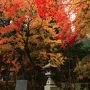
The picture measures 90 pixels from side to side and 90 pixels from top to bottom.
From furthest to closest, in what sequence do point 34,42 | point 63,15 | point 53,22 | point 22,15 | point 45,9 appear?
point 53,22
point 34,42
point 22,15
point 45,9
point 63,15

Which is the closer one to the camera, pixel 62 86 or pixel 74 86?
pixel 62 86

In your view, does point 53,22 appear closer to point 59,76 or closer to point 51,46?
point 51,46

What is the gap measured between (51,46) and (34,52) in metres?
1.66

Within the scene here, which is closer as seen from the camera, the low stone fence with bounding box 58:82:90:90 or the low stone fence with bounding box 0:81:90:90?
the low stone fence with bounding box 58:82:90:90

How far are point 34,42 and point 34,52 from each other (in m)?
1.02

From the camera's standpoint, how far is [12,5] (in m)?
22.9

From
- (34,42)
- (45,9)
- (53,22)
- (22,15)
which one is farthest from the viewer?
(53,22)

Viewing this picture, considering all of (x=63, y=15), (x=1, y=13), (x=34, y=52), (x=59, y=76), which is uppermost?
(x=1, y=13)

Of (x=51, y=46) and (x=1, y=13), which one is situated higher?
(x=1, y=13)

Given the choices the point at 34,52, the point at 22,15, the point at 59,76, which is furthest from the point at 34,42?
the point at 59,76

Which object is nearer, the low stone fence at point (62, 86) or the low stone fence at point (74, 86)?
the low stone fence at point (74, 86)

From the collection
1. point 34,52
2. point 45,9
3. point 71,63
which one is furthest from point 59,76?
point 45,9

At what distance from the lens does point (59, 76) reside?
27094mm

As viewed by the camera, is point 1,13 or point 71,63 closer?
point 1,13
